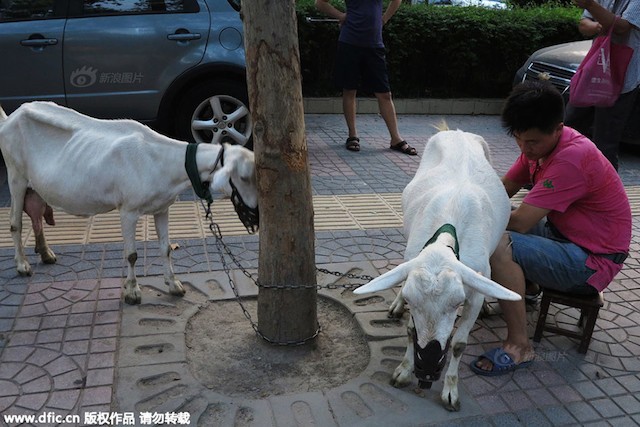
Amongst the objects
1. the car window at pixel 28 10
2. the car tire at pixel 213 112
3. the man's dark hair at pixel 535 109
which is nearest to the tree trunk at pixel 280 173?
the man's dark hair at pixel 535 109

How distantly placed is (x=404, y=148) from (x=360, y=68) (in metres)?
1.23

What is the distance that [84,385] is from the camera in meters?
3.36

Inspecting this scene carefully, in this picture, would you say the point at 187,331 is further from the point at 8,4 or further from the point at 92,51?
the point at 8,4

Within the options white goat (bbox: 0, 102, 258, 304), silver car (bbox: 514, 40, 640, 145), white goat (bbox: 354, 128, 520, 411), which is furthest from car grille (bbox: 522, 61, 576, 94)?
white goat (bbox: 0, 102, 258, 304)

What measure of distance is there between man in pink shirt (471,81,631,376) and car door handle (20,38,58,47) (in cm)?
519

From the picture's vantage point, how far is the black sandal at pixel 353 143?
8.17 m

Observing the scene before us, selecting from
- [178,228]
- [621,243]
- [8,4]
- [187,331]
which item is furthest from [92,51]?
[621,243]

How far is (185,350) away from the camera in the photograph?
376cm

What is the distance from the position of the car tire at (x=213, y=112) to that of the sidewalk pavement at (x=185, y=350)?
1765 millimetres

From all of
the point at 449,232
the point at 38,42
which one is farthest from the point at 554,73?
the point at 38,42

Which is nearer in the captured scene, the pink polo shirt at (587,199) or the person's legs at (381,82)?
the pink polo shirt at (587,199)

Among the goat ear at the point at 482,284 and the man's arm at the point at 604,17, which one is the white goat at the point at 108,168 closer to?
Answer: the goat ear at the point at 482,284

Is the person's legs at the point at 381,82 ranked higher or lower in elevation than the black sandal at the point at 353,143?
higher

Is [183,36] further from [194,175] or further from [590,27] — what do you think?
[590,27]
